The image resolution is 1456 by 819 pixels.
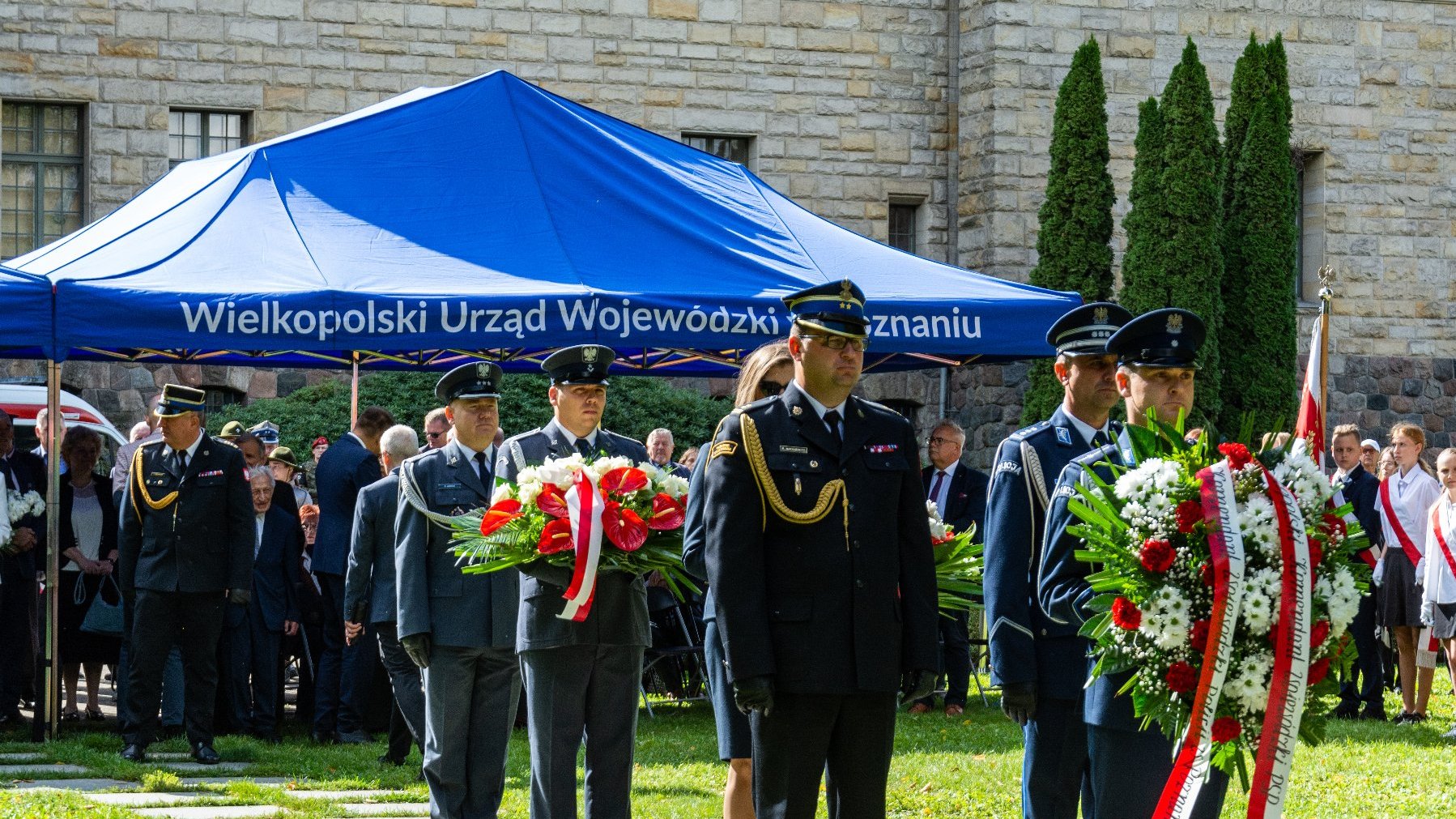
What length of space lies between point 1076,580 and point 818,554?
0.82 metres

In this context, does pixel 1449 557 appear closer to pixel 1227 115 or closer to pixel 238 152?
pixel 238 152

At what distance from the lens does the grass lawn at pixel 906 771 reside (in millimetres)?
8766

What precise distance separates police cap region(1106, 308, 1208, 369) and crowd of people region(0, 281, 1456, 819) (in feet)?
0.04

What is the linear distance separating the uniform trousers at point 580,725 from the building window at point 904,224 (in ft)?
52.9

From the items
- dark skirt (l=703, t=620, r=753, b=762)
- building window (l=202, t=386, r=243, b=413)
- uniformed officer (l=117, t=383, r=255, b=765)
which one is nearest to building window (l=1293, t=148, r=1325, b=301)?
building window (l=202, t=386, r=243, b=413)

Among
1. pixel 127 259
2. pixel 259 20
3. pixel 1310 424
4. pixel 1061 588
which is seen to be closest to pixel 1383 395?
pixel 1310 424

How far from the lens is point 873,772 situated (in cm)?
563

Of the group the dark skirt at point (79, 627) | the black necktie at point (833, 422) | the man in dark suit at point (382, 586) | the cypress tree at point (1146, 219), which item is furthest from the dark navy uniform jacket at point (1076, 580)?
the cypress tree at point (1146, 219)

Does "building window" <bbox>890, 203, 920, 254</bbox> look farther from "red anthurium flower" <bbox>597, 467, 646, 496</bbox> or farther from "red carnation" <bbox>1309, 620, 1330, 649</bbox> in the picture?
"red carnation" <bbox>1309, 620, 1330, 649</bbox>

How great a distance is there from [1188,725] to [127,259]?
726cm

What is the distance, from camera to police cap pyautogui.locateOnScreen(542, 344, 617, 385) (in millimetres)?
7445

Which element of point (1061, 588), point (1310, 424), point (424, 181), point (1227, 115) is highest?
point (1227, 115)

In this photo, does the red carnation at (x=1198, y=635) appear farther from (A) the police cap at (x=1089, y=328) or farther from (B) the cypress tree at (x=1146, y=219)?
(B) the cypress tree at (x=1146, y=219)

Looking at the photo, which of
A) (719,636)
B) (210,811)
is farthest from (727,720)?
(210,811)
